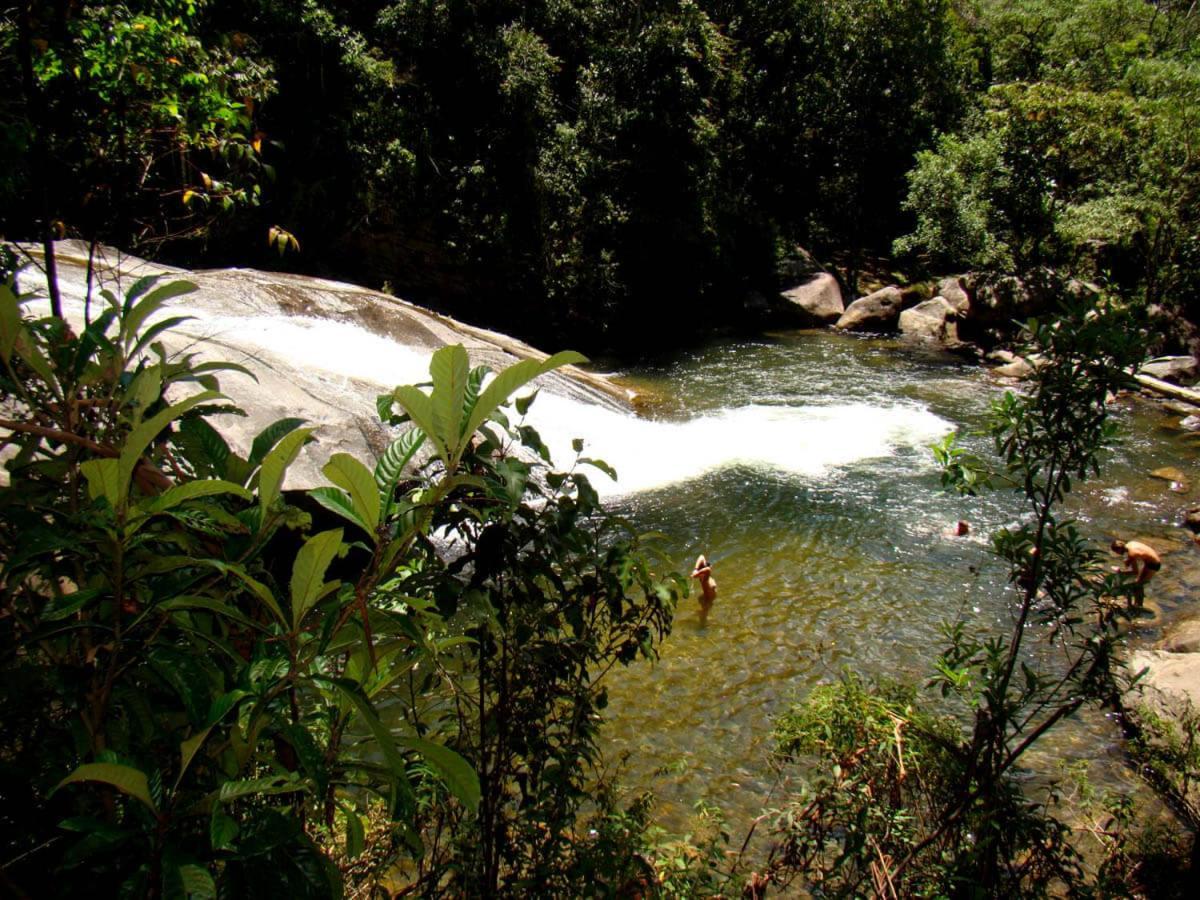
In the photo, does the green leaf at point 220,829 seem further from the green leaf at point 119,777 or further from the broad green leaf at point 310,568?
the broad green leaf at point 310,568

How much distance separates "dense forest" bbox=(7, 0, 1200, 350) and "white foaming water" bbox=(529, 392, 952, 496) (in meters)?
5.60

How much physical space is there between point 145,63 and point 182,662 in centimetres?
301

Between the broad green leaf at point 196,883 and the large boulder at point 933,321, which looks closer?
the broad green leaf at point 196,883

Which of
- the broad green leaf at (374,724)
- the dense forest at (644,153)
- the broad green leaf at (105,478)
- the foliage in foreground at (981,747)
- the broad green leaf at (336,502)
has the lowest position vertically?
the foliage in foreground at (981,747)

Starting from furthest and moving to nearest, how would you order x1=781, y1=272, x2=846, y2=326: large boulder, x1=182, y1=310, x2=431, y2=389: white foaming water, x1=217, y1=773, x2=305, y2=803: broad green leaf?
x1=781, y1=272, x2=846, y2=326: large boulder
x1=182, y1=310, x2=431, y2=389: white foaming water
x1=217, y1=773, x2=305, y2=803: broad green leaf

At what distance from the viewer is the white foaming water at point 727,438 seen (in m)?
10.1

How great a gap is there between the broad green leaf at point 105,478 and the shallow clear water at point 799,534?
2.87m

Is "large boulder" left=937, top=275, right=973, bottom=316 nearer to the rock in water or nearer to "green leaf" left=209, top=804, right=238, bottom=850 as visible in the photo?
the rock in water

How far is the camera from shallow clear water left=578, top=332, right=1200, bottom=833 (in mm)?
5203

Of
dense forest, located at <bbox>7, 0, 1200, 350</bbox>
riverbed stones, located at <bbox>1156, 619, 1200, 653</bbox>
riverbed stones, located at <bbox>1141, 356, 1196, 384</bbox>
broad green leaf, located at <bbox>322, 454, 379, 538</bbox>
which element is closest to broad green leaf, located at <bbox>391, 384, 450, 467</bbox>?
broad green leaf, located at <bbox>322, 454, 379, 538</bbox>

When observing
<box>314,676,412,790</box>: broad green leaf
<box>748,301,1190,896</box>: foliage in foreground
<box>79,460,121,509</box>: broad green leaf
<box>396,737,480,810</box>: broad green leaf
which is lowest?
<box>748,301,1190,896</box>: foliage in foreground

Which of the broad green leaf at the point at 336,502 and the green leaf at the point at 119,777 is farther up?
the broad green leaf at the point at 336,502

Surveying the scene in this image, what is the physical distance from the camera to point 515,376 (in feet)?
4.09

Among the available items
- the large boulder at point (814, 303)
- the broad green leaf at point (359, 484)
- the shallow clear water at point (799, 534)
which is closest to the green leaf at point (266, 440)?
the broad green leaf at point (359, 484)
